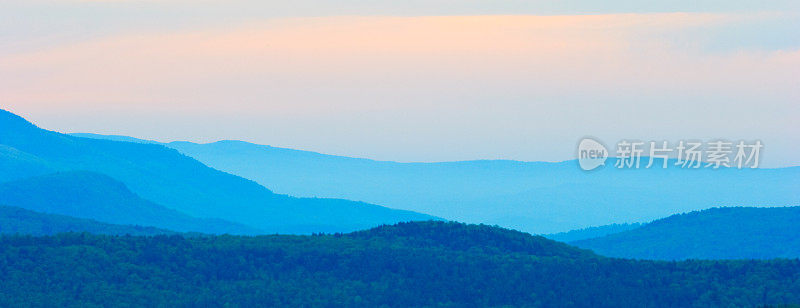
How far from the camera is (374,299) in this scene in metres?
128

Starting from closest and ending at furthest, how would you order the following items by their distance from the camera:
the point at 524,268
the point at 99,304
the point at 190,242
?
the point at 99,304 < the point at 524,268 < the point at 190,242

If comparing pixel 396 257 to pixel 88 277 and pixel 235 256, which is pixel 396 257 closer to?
pixel 235 256

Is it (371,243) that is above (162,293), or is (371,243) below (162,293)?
above

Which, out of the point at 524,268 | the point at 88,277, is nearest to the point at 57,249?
the point at 88,277

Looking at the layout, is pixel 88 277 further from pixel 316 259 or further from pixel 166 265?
pixel 316 259

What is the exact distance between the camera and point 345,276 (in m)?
137

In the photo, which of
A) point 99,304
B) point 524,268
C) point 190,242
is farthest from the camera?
point 190,242

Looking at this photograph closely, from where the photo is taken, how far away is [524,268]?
13562 centimetres

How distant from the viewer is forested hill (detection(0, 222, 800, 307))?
12538 cm

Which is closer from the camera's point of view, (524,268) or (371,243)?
(524,268)

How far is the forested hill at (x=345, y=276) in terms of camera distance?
411 ft

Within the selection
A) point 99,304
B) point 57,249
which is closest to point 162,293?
point 99,304

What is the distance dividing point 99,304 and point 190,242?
25.5m

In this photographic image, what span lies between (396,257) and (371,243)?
891 centimetres
